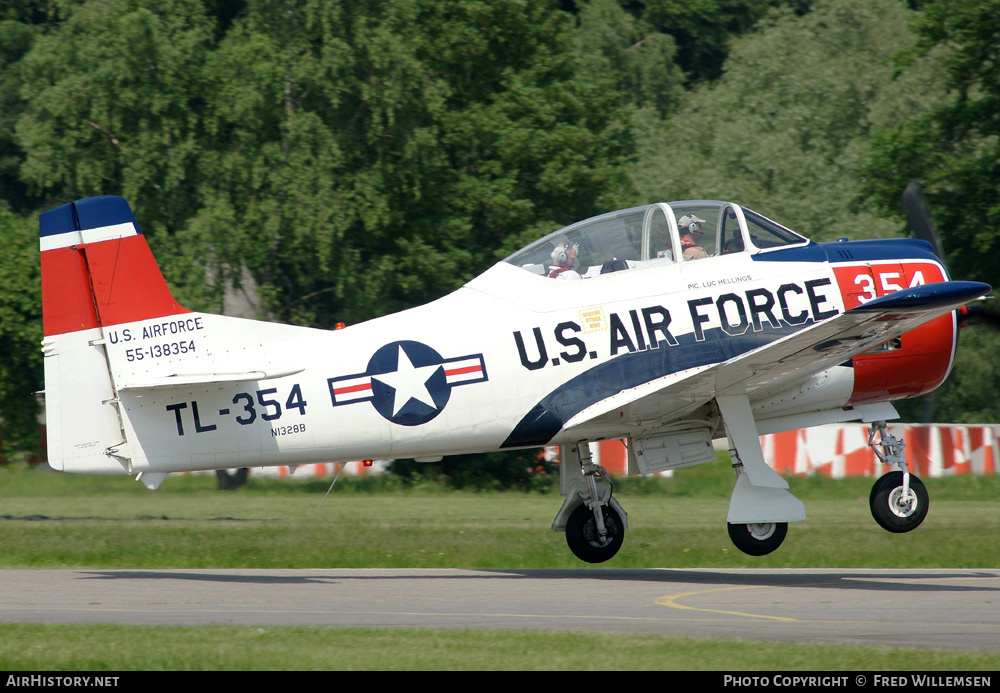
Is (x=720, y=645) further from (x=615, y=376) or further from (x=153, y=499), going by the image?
(x=153, y=499)

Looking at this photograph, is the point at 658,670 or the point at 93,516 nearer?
the point at 658,670

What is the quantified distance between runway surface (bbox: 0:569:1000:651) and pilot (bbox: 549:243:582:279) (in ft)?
10.6

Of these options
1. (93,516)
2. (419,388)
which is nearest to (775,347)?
(419,388)

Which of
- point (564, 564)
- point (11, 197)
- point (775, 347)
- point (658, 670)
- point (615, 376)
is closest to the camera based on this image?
point (658, 670)

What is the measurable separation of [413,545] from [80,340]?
558 cm

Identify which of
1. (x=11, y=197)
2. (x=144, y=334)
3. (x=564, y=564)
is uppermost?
(x=11, y=197)

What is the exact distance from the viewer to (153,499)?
21672 mm

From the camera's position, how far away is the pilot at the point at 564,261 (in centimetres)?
1188

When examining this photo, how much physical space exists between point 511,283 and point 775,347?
2772 millimetres

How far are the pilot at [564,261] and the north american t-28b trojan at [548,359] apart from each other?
0.05ft

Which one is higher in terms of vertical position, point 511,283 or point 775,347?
point 511,283

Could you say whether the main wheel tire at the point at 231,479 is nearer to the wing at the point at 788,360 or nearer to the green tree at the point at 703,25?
the wing at the point at 788,360

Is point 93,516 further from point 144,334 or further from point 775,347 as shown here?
point 775,347

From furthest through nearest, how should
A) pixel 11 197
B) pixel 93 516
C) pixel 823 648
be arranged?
pixel 11 197 < pixel 93 516 < pixel 823 648
